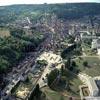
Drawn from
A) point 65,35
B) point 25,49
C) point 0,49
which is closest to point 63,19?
point 65,35

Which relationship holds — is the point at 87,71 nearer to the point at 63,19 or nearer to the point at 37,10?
the point at 63,19

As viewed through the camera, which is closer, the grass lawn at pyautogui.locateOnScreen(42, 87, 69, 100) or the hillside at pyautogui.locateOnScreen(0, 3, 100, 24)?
the grass lawn at pyautogui.locateOnScreen(42, 87, 69, 100)

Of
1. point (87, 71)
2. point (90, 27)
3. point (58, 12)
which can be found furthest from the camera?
point (58, 12)

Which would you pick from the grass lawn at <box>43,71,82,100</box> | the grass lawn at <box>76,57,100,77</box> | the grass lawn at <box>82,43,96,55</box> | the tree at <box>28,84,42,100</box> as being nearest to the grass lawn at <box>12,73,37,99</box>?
the tree at <box>28,84,42,100</box>

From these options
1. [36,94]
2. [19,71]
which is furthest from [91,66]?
[36,94]

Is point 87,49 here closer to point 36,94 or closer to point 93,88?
point 93,88

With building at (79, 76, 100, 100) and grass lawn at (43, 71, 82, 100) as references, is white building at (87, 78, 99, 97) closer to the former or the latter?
building at (79, 76, 100, 100)

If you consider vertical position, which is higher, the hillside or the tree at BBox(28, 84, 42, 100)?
the tree at BBox(28, 84, 42, 100)

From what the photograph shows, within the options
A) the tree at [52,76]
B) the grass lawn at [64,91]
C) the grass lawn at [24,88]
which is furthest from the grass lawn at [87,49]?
the grass lawn at [24,88]

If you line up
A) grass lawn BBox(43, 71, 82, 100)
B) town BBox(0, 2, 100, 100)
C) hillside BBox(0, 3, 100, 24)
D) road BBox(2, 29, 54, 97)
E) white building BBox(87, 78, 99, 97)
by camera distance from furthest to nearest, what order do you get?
hillside BBox(0, 3, 100, 24)
road BBox(2, 29, 54, 97)
town BBox(0, 2, 100, 100)
grass lawn BBox(43, 71, 82, 100)
white building BBox(87, 78, 99, 97)
